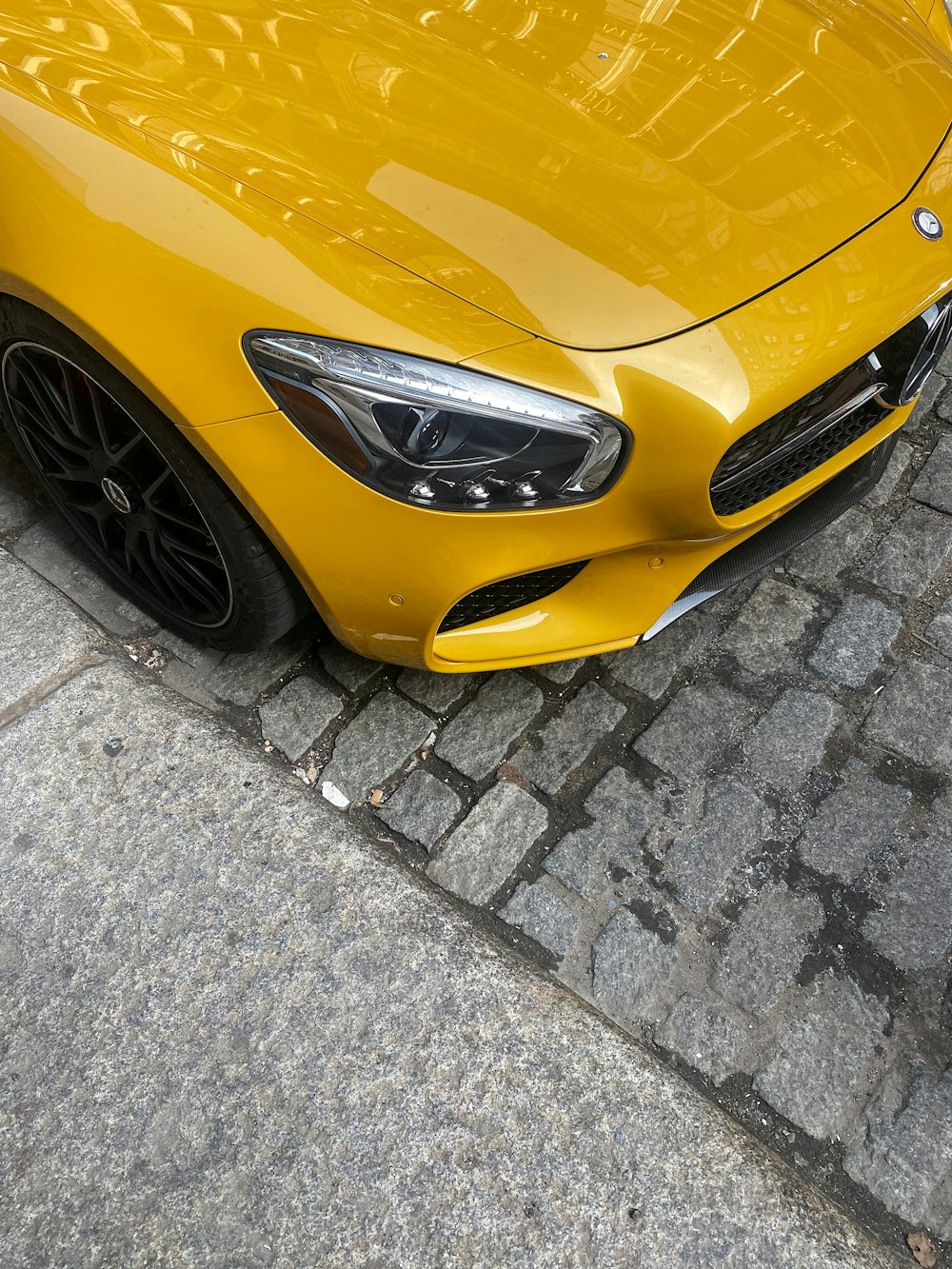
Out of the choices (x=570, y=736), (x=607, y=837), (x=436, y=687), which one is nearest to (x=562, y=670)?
(x=570, y=736)

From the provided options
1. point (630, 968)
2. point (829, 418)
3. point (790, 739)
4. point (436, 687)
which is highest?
point (829, 418)

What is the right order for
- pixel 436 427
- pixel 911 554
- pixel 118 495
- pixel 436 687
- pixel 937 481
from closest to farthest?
pixel 436 427 → pixel 118 495 → pixel 436 687 → pixel 911 554 → pixel 937 481

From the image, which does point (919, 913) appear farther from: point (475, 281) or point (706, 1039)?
point (475, 281)

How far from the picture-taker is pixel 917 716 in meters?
2.16

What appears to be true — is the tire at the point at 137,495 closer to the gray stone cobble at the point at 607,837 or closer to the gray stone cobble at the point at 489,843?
the gray stone cobble at the point at 489,843

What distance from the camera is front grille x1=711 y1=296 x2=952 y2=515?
5.52 ft

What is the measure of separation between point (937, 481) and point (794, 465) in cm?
97

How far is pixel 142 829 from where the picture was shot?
6.53 feet

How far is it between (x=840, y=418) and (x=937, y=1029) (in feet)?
3.93

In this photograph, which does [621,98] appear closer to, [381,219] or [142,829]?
[381,219]

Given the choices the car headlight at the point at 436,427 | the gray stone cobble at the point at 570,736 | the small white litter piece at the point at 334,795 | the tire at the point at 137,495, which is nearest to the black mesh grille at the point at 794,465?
the car headlight at the point at 436,427

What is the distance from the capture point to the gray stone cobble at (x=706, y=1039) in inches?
67.7

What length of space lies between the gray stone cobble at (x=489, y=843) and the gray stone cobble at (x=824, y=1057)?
2.04ft

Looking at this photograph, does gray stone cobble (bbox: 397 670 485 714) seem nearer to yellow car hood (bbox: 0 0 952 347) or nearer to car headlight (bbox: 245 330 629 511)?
car headlight (bbox: 245 330 629 511)
